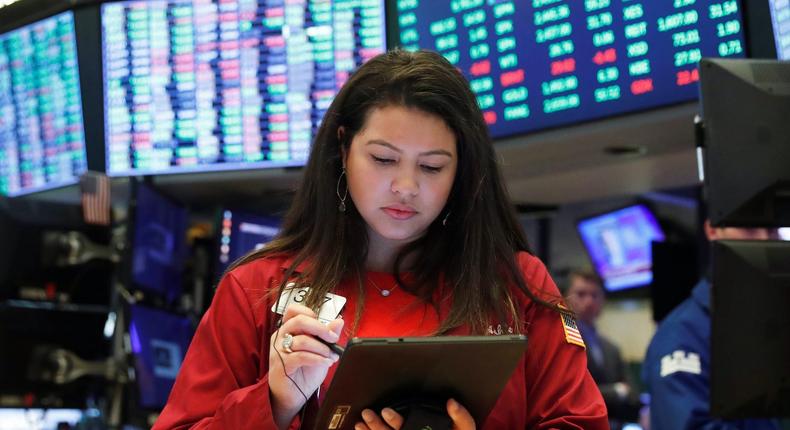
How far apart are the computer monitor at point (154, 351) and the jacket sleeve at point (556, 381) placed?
2308 mm

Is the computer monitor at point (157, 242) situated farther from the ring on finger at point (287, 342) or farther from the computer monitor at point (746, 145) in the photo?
the computer monitor at point (746, 145)

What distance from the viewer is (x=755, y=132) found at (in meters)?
Answer: 2.25

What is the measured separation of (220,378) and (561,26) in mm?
2263

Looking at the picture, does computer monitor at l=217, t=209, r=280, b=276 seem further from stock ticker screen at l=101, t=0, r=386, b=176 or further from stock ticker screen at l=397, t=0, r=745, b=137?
stock ticker screen at l=397, t=0, r=745, b=137

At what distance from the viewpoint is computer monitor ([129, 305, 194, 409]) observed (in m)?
4.05

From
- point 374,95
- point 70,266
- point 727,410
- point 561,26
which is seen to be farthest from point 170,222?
point 727,410

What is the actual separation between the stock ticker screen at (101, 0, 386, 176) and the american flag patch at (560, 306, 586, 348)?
2.14m

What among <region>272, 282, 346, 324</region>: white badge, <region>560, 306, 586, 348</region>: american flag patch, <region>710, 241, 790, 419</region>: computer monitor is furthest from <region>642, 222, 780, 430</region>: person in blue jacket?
<region>272, 282, 346, 324</region>: white badge

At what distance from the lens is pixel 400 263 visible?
2.28 m

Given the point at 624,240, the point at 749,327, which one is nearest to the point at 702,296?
the point at 749,327

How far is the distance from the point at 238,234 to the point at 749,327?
2427 millimetres

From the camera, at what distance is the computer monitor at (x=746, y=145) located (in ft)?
7.38

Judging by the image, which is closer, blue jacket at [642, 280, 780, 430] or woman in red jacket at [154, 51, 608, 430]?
woman in red jacket at [154, 51, 608, 430]

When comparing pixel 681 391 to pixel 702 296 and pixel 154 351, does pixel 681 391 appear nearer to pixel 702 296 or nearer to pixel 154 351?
pixel 702 296
